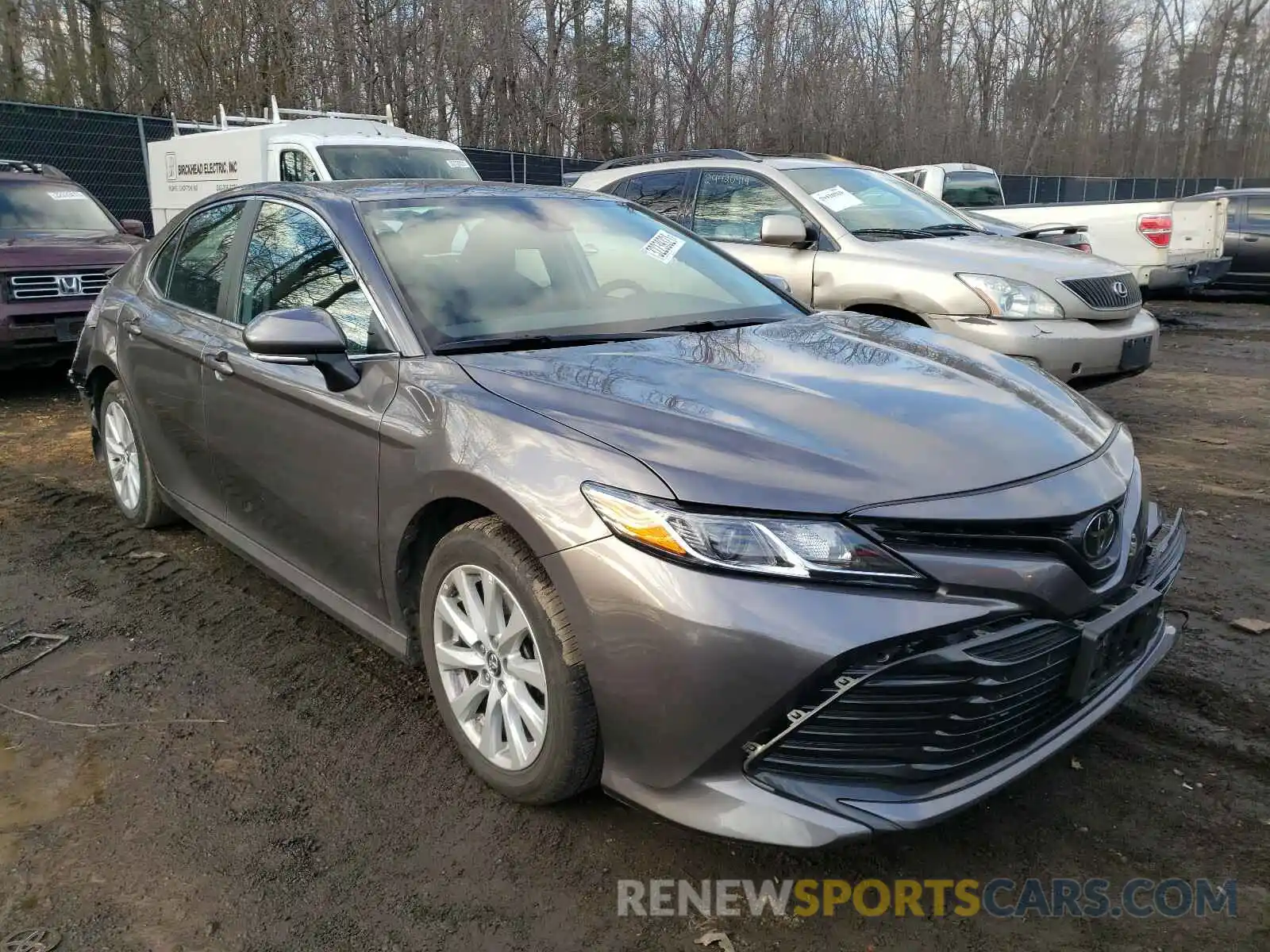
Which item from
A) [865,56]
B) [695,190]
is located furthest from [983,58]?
[695,190]

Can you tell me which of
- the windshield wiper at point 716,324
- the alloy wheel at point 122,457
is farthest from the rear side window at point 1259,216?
the alloy wheel at point 122,457

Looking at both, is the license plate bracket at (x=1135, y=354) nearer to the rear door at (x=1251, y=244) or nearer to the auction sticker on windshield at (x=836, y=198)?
the auction sticker on windshield at (x=836, y=198)

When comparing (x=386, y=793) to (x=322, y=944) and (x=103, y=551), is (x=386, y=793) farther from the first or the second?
(x=103, y=551)

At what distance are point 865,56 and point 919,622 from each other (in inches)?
1358

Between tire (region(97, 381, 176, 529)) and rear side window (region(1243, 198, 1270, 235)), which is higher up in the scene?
rear side window (region(1243, 198, 1270, 235))

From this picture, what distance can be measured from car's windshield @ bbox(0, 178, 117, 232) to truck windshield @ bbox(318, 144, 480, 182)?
2317 mm

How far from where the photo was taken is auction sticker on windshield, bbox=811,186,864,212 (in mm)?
6508

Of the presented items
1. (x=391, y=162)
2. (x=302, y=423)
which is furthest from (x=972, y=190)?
(x=302, y=423)

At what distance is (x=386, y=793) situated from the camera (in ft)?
8.87

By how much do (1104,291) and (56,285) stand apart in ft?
25.0

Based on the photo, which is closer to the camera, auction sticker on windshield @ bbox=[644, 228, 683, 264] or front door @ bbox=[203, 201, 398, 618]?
front door @ bbox=[203, 201, 398, 618]

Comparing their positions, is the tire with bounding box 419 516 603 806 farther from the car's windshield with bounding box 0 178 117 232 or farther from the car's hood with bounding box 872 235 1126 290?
the car's windshield with bounding box 0 178 117 232

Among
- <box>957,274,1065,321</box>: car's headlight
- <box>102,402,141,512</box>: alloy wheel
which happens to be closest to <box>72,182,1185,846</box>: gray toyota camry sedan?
<box>102,402,141,512</box>: alloy wheel

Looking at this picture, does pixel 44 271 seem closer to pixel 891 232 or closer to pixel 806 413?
pixel 891 232
